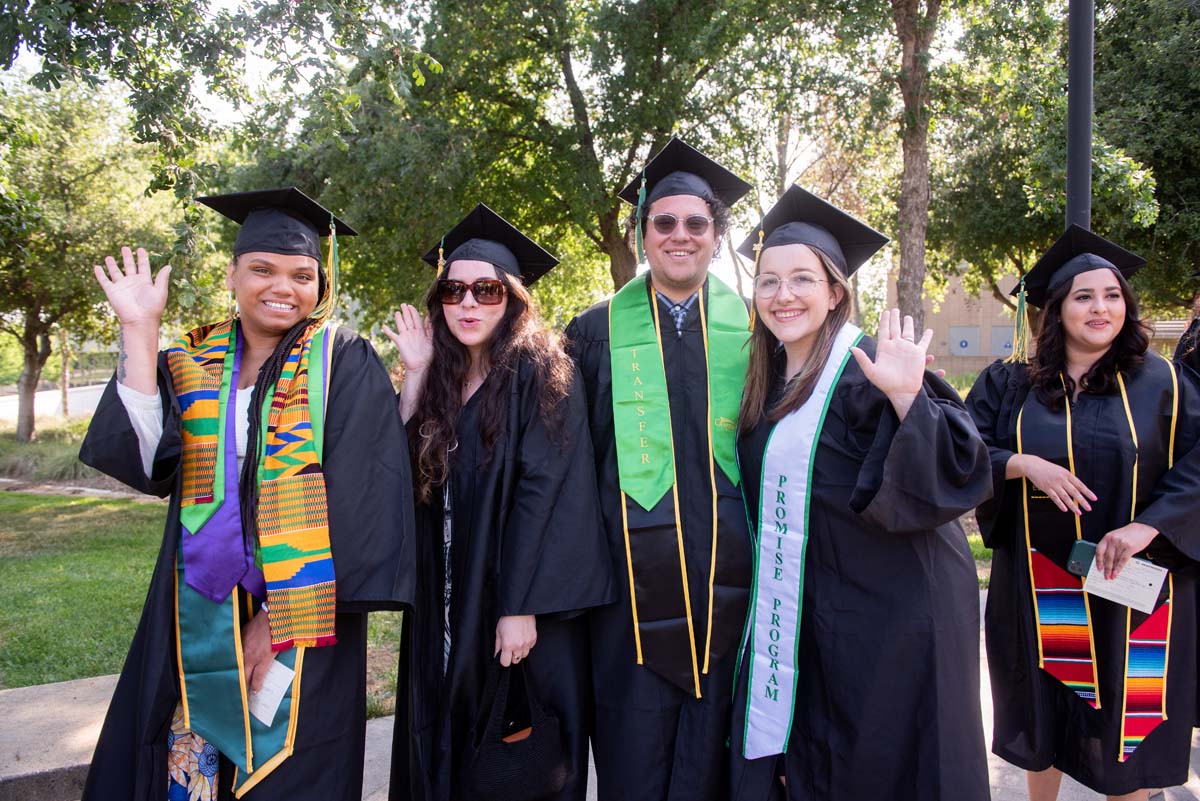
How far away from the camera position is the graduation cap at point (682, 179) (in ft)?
9.25

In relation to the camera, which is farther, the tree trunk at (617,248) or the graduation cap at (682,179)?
the tree trunk at (617,248)

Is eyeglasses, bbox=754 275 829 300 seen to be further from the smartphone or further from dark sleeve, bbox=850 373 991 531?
the smartphone

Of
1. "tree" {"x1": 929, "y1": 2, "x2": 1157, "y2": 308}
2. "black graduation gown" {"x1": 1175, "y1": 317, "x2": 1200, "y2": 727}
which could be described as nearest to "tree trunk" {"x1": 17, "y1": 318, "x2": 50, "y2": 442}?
"tree" {"x1": 929, "y1": 2, "x2": 1157, "y2": 308}

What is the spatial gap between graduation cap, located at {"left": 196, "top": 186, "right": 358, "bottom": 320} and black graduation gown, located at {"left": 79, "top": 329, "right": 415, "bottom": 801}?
1.02 ft

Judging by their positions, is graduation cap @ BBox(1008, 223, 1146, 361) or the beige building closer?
graduation cap @ BBox(1008, 223, 1146, 361)

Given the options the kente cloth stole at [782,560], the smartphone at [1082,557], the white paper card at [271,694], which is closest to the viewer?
the white paper card at [271,694]

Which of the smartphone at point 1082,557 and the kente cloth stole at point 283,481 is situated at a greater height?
the kente cloth stole at point 283,481

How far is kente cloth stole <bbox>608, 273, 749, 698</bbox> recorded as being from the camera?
2.48 meters

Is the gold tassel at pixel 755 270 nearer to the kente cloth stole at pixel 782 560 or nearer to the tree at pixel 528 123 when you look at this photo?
the kente cloth stole at pixel 782 560

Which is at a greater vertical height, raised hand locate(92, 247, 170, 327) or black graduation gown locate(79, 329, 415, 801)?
raised hand locate(92, 247, 170, 327)

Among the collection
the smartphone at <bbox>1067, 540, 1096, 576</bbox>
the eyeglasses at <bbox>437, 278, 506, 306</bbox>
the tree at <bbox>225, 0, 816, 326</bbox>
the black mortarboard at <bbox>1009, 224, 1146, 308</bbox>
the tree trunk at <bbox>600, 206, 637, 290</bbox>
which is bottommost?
the smartphone at <bbox>1067, 540, 1096, 576</bbox>

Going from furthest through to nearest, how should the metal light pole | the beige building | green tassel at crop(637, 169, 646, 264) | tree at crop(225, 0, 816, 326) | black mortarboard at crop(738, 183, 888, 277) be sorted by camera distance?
the beige building
tree at crop(225, 0, 816, 326)
the metal light pole
green tassel at crop(637, 169, 646, 264)
black mortarboard at crop(738, 183, 888, 277)

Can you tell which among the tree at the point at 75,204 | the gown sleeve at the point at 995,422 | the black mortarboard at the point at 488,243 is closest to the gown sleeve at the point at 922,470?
A: the gown sleeve at the point at 995,422

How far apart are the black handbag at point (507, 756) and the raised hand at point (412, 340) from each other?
1.05 metres
